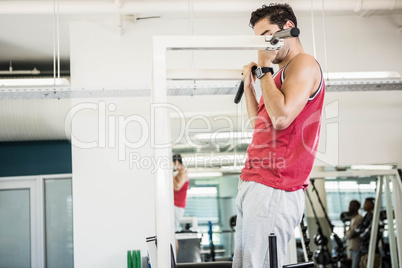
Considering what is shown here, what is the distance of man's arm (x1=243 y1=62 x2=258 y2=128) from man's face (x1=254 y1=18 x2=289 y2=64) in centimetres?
12

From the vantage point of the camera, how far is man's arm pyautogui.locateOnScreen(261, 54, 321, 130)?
158cm

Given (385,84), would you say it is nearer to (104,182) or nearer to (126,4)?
(126,4)

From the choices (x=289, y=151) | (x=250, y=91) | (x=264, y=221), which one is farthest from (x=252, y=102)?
(x=264, y=221)

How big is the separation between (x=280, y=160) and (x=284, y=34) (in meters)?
0.40

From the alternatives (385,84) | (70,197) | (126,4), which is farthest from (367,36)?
(70,197)

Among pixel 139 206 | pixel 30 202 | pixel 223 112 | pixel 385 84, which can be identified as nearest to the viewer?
pixel 385 84

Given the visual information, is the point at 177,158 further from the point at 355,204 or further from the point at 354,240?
the point at 355,204

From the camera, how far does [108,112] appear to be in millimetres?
5434

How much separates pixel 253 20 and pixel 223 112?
12.7 feet

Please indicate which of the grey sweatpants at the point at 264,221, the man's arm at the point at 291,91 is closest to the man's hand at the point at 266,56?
the man's arm at the point at 291,91

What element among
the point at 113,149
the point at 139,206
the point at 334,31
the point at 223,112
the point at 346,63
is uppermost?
the point at 334,31

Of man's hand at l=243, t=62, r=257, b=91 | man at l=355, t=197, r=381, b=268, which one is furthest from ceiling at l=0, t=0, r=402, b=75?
man's hand at l=243, t=62, r=257, b=91

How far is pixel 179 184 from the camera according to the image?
6031mm

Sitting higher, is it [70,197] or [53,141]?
[53,141]
